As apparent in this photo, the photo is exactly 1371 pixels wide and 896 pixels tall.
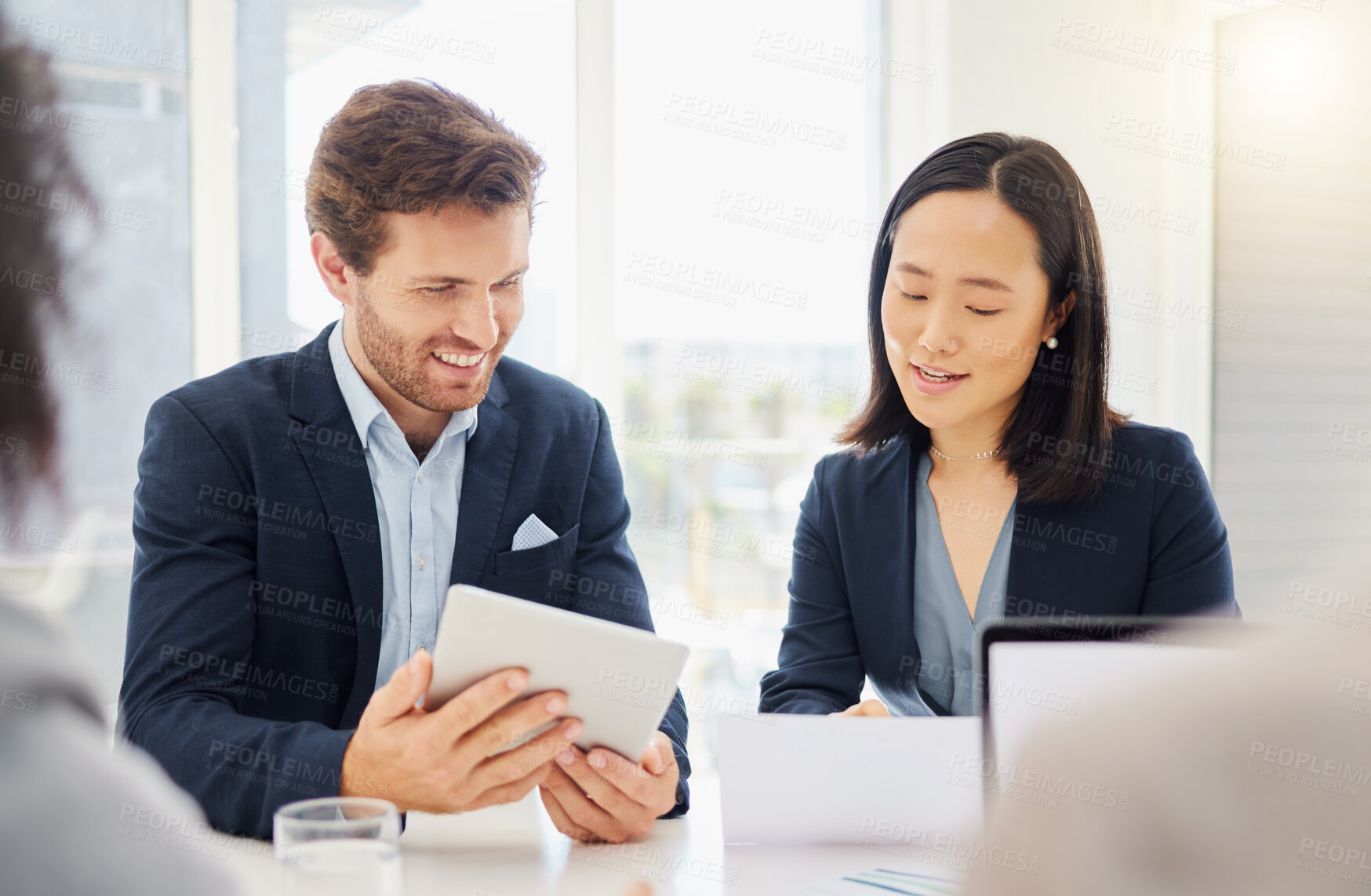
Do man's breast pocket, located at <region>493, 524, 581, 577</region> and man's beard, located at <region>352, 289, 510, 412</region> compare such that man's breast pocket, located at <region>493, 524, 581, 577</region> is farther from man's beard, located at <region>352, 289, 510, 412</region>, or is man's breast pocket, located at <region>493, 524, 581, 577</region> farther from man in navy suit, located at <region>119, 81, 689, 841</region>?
man's beard, located at <region>352, 289, 510, 412</region>

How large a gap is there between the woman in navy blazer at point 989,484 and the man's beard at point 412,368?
65 cm

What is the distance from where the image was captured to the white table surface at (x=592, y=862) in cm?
109

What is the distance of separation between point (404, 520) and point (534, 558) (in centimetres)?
23

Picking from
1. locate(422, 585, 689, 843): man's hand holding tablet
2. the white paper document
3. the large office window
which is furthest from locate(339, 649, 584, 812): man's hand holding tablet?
the large office window

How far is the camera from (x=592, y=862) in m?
1.18

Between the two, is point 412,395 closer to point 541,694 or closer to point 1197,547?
point 541,694

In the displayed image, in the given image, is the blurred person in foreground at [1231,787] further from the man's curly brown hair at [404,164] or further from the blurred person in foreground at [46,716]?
the man's curly brown hair at [404,164]

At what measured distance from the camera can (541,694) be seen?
112cm

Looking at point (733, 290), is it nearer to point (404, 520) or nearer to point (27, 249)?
point (404, 520)

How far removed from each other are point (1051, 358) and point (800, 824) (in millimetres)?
1055

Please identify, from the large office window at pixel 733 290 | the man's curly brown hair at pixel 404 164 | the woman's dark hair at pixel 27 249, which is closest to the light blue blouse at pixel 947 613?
the man's curly brown hair at pixel 404 164

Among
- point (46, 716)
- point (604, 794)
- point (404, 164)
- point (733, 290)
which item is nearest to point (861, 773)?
point (604, 794)

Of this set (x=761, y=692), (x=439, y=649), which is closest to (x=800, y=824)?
(x=439, y=649)

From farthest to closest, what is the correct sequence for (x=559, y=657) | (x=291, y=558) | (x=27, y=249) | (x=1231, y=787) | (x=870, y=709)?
(x=291, y=558) → (x=870, y=709) → (x=559, y=657) → (x=27, y=249) → (x=1231, y=787)
